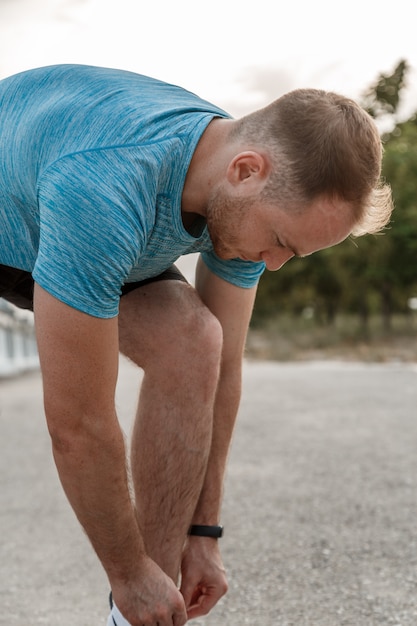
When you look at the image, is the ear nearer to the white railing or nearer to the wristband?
the wristband

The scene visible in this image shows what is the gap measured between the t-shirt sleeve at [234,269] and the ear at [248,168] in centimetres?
42

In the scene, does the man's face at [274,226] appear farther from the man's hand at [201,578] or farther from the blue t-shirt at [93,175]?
the man's hand at [201,578]

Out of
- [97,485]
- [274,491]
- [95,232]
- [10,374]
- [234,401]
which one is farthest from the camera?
[10,374]

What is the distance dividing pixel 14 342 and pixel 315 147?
1042 cm

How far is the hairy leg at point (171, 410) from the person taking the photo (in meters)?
2.07

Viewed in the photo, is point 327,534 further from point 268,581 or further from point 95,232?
point 95,232

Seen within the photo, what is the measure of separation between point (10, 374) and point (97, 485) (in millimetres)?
9939

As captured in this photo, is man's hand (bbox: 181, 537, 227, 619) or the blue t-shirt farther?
man's hand (bbox: 181, 537, 227, 619)

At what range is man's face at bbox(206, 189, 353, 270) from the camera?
69.9 inches

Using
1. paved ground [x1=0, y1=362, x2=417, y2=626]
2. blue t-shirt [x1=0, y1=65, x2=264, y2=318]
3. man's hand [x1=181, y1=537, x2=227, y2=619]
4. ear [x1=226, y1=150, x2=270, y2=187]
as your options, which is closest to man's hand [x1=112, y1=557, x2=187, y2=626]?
man's hand [x1=181, y1=537, x2=227, y2=619]

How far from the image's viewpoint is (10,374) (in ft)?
37.3

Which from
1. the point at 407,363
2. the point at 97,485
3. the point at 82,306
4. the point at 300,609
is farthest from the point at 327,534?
the point at 407,363

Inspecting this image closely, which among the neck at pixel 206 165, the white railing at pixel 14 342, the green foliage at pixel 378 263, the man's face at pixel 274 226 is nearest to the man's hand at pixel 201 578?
the man's face at pixel 274 226

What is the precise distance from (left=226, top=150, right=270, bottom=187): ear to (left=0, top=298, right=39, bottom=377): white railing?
871 centimetres
